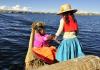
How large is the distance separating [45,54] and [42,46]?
2.32 feet

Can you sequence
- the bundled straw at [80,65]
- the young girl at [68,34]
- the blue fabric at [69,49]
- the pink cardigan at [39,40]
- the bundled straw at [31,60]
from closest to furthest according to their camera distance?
1. the bundled straw at [80,65]
2. the young girl at [68,34]
3. the blue fabric at [69,49]
4. the bundled straw at [31,60]
5. the pink cardigan at [39,40]

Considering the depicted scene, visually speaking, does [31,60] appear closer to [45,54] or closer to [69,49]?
[45,54]

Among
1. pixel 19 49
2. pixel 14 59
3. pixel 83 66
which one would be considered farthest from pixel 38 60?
pixel 19 49

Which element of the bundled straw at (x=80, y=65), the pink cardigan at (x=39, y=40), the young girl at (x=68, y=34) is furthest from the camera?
the pink cardigan at (x=39, y=40)

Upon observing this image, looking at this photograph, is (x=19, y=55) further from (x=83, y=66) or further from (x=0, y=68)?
(x=83, y=66)

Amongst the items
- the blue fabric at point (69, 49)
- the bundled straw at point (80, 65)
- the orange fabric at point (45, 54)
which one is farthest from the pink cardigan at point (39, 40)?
the bundled straw at point (80, 65)

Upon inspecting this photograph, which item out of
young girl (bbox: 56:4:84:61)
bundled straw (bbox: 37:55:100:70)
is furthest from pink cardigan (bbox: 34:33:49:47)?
bundled straw (bbox: 37:55:100:70)

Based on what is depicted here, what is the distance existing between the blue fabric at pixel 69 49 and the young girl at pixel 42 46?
2.07 ft

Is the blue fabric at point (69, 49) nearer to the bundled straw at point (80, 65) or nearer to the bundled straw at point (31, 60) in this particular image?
the bundled straw at point (31, 60)

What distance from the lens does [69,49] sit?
33.2ft

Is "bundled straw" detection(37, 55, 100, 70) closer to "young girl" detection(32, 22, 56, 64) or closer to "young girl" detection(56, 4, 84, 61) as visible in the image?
"young girl" detection(56, 4, 84, 61)

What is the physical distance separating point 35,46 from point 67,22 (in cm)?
228

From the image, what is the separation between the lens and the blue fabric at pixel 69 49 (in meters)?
10.0

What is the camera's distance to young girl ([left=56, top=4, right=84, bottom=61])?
9711mm
